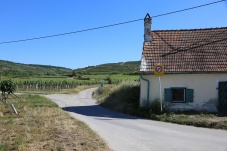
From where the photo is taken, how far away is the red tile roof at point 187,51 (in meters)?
19.8

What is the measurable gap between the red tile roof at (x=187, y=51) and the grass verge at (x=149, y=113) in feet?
8.33

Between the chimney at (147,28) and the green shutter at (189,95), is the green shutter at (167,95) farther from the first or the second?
the chimney at (147,28)

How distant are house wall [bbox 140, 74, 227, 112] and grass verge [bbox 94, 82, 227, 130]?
33.0 inches

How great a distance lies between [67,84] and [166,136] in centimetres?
5558

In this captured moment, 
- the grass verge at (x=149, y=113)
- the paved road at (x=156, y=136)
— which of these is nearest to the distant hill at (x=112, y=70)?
the grass verge at (x=149, y=113)

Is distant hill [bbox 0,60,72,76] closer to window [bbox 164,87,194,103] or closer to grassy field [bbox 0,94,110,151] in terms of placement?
window [bbox 164,87,194,103]

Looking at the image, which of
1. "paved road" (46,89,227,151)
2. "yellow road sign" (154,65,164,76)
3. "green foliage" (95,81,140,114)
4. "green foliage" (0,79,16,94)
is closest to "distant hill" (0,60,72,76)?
"green foliage" (0,79,16,94)

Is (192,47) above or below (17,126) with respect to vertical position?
above

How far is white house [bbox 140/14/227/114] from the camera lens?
19.1m

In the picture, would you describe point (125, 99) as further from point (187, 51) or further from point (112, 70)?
point (112, 70)

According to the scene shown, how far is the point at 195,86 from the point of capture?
19.4 meters

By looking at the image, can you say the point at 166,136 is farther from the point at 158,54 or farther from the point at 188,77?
the point at 158,54

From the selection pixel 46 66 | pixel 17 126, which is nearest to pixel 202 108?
pixel 17 126

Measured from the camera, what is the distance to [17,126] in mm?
14102
